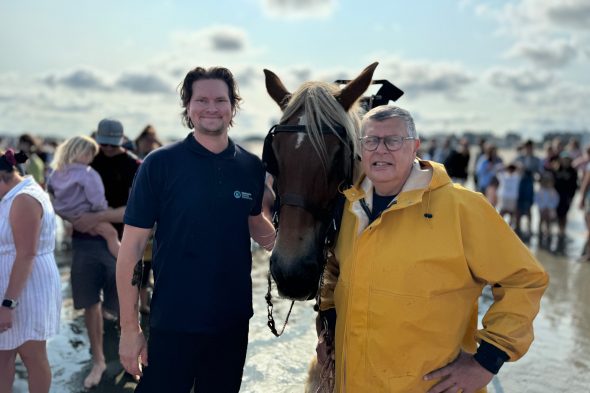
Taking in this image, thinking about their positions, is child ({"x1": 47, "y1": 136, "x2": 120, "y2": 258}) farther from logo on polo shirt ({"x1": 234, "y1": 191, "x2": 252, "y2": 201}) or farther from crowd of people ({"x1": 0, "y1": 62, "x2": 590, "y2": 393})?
logo on polo shirt ({"x1": 234, "y1": 191, "x2": 252, "y2": 201})

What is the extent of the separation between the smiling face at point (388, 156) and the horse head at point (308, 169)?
0.29 metres

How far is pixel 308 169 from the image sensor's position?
2.32 meters

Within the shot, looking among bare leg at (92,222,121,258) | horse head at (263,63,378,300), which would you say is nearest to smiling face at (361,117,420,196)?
horse head at (263,63,378,300)

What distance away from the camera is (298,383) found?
14.3ft

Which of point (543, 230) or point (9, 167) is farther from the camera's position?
point (543, 230)

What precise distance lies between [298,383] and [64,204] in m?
2.71

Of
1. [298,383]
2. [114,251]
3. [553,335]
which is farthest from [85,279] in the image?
[553,335]

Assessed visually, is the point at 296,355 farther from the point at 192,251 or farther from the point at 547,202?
the point at 547,202

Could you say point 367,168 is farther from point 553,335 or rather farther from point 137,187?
point 553,335

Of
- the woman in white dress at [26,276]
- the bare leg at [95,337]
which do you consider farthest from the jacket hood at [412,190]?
the bare leg at [95,337]

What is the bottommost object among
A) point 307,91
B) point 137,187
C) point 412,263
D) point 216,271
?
point 216,271

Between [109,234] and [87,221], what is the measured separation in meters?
0.22

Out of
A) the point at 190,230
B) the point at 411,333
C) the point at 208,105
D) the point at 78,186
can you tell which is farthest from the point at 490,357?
the point at 78,186

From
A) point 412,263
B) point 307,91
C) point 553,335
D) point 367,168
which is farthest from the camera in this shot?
point 553,335
